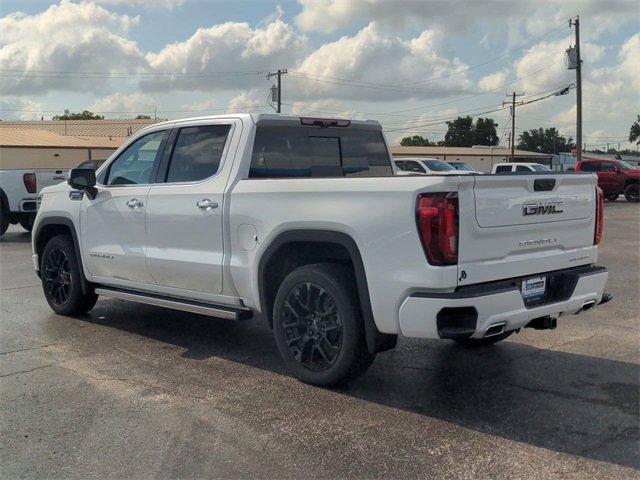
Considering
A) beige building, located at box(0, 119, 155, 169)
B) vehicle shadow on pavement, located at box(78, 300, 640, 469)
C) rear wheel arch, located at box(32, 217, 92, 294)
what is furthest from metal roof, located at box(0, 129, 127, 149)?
vehicle shadow on pavement, located at box(78, 300, 640, 469)

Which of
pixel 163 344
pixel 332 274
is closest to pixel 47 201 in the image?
pixel 163 344

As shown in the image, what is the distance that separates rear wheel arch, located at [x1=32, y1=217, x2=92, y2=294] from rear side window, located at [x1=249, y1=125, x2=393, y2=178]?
2449 millimetres

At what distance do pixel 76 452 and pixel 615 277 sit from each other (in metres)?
8.01

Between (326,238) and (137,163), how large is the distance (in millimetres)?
2585

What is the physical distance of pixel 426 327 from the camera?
→ 13.7 feet

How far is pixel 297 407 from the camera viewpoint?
15.1 feet

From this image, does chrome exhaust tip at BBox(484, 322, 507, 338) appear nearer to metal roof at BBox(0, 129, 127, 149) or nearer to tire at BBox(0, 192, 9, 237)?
tire at BBox(0, 192, 9, 237)

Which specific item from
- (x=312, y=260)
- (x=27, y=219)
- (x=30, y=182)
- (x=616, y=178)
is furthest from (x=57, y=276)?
(x=616, y=178)

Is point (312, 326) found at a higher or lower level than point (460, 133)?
lower

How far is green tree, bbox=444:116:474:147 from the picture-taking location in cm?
10969

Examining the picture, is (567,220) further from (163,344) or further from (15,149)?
(15,149)

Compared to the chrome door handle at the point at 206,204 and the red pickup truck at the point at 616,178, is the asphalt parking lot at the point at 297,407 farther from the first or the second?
the red pickup truck at the point at 616,178

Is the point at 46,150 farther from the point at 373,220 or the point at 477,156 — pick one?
the point at 477,156

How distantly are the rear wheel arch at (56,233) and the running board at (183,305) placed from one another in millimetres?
339
